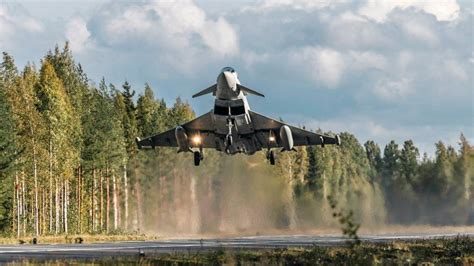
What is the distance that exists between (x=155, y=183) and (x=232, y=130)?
60.7 feet

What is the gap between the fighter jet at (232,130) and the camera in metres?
44.8

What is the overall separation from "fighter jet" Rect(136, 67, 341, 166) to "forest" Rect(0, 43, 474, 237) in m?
4.41

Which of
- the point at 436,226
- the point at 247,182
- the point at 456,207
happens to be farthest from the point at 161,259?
the point at 456,207

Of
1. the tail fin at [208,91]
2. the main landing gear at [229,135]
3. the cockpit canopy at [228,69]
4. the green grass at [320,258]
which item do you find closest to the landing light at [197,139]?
the main landing gear at [229,135]

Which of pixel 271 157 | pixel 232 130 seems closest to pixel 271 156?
pixel 271 157

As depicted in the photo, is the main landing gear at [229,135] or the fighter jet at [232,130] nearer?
the fighter jet at [232,130]

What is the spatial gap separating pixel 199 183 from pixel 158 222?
6.56 meters

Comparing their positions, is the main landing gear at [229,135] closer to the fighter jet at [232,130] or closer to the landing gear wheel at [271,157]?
the fighter jet at [232,130]

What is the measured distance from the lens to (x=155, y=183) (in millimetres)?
64375

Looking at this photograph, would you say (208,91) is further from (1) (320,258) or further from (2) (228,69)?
(1) (320,258)

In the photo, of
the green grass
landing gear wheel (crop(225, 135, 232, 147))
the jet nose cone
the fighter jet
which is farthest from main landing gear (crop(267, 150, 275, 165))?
the green grass

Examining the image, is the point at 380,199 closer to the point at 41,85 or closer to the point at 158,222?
the point at 158,222

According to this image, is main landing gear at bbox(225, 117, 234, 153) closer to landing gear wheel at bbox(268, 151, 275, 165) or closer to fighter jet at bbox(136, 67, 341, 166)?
fighter jet at bbox(136, 67, 341, 166)

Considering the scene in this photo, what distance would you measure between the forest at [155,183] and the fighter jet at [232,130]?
4.41m
